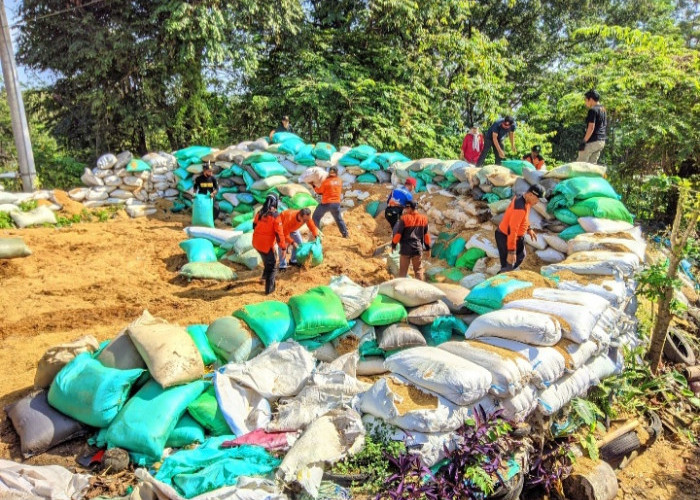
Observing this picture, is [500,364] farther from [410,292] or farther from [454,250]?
[454,250]

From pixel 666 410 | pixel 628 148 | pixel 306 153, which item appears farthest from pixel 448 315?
pixel 628 148

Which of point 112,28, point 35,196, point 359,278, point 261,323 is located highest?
point 112,28

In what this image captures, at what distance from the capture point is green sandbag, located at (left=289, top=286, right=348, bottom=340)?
4016 mm

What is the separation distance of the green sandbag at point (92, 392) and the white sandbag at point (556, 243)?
5059mm

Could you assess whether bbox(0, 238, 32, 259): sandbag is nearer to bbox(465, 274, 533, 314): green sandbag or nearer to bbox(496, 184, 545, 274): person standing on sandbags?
bbox(465, 274, 533, 314): green sandbag

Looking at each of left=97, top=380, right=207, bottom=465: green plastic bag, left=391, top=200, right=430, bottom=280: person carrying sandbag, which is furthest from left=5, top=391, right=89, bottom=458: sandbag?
left=391, top=200, right=430, bottom=280: person carrying sandbag

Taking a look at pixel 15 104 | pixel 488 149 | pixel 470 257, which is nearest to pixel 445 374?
pixel 470 257

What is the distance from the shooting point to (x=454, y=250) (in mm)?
6992

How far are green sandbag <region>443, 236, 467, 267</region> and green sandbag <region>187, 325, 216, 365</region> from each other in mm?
4050

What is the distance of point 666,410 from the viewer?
436 centimetres

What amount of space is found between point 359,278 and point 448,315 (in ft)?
7.21

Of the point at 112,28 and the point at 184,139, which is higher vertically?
the point at 112,28

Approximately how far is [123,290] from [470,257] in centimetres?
467

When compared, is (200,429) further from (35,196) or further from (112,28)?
(112,28)
